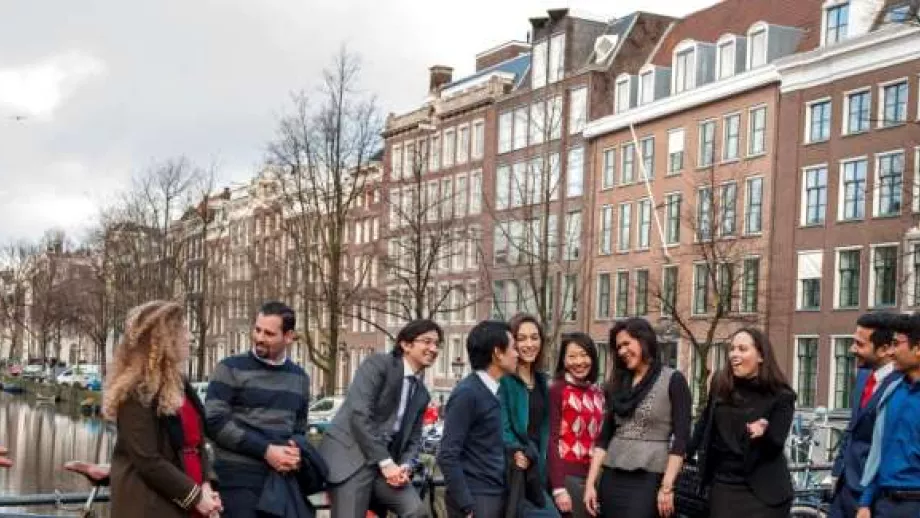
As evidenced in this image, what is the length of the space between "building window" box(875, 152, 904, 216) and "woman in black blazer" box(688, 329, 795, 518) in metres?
30.6

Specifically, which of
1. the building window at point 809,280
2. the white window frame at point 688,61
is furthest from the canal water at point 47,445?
the white window frame at point 688,61

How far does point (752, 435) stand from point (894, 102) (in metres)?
32.6

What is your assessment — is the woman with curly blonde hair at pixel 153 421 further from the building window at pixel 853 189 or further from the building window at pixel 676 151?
the building window at pixel 676 151

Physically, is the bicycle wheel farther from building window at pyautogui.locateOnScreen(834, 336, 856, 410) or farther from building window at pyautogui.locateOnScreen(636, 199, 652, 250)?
building window at pyautogui.locateOnScreen(636, 199, 652, 250)

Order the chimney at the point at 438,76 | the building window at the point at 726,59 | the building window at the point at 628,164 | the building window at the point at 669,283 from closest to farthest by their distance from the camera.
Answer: the building window at the point at 669,283 < the building window at the point at 726,59 < the building window at the point at 628,164 < the chimney at the point at 438,76

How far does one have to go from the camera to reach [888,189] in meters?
36.9

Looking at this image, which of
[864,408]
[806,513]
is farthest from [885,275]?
[864,408]

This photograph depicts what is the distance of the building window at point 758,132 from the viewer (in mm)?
41969

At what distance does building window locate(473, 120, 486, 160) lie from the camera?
58.5 m

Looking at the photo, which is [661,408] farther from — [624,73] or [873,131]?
[624,73]

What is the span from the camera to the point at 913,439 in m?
6.66

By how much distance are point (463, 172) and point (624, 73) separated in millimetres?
10864

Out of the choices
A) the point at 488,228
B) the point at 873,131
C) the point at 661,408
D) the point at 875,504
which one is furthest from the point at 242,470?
the point at 488,228

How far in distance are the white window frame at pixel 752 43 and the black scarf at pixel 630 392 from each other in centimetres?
3697
